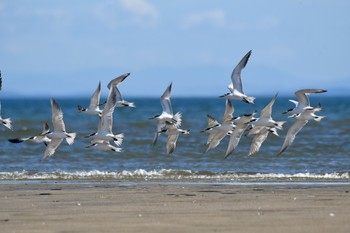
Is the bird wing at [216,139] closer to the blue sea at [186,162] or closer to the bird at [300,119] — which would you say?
the blue sea at [186,162]

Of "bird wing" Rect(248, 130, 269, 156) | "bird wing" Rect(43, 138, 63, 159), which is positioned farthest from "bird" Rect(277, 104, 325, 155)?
"bird wing" Rect(43, 138, 63, 159)

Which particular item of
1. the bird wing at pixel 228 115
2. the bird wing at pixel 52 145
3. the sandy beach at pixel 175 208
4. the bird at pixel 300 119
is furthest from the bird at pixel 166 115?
the sandy beach at pixel 175 208

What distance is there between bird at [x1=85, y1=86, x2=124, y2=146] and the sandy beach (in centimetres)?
301

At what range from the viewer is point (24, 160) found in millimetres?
24844

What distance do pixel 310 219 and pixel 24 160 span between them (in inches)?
561

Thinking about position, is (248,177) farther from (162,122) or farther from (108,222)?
(108,222)

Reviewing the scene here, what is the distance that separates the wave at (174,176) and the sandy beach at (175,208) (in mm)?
2144

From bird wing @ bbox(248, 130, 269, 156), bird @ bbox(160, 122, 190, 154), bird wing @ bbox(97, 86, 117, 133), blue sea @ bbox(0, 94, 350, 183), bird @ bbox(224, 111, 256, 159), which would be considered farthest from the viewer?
bird wing @ bbox(248, 130, 269, 156)

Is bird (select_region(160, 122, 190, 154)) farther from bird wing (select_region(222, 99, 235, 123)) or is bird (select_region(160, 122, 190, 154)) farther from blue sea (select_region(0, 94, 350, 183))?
bird wing (select_region(222, 99, 235, 123))

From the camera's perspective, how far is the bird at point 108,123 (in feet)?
65.3

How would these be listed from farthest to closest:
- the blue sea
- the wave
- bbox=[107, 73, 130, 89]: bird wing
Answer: bbox=[107, 73, 130, 89]: bird wing, the blue sea, the wave

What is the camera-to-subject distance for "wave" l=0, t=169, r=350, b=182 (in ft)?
63.2

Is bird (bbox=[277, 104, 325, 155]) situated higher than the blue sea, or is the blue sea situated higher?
bird (bbox=[277, 104, 325, 155])

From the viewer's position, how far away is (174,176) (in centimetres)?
2017
